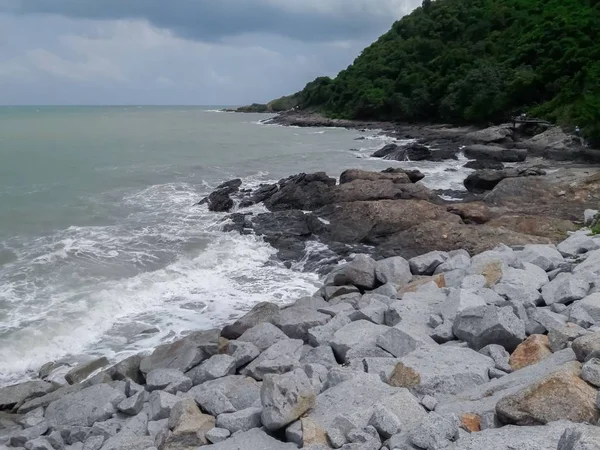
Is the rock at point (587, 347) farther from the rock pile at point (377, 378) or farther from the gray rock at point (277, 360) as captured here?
the gray rock at point (277, 360)

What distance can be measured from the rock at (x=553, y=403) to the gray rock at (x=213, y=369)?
3.63m

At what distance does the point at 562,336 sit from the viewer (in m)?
5.25

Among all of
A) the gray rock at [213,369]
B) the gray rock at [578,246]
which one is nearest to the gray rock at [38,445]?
the gray rock at [213,369]

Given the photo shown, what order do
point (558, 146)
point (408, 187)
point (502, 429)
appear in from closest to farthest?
point (502, 429)
point (408, 187)
point (558, 146)

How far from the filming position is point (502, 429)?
372 centimetres

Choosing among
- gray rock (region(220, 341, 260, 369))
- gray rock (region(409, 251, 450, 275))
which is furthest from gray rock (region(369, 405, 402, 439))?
gray rock (region(409, 251, 450, 275))

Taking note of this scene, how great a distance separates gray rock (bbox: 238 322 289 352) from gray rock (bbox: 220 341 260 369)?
0.79 feet

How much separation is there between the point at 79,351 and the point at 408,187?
10.8 m

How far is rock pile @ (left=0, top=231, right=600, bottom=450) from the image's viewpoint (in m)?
3.90

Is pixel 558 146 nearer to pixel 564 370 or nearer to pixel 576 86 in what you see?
pixel 576 86

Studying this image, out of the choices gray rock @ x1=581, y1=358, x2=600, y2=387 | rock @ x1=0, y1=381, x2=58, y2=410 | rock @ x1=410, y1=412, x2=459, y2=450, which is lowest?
rock @ x1=0, y1=381, x2=58, y2=410

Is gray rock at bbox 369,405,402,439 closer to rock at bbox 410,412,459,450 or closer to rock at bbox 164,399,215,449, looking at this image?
rock at bbox 410,412,459,450

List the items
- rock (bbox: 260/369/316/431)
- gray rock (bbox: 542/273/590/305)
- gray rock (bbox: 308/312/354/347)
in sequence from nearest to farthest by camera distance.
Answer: rock (bbox: 260/369/316/431)
gray rock (bbox: 542/273/590/305)
gray rock (bbox: 308/312/354/347)

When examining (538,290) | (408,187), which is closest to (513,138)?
(408,187)
